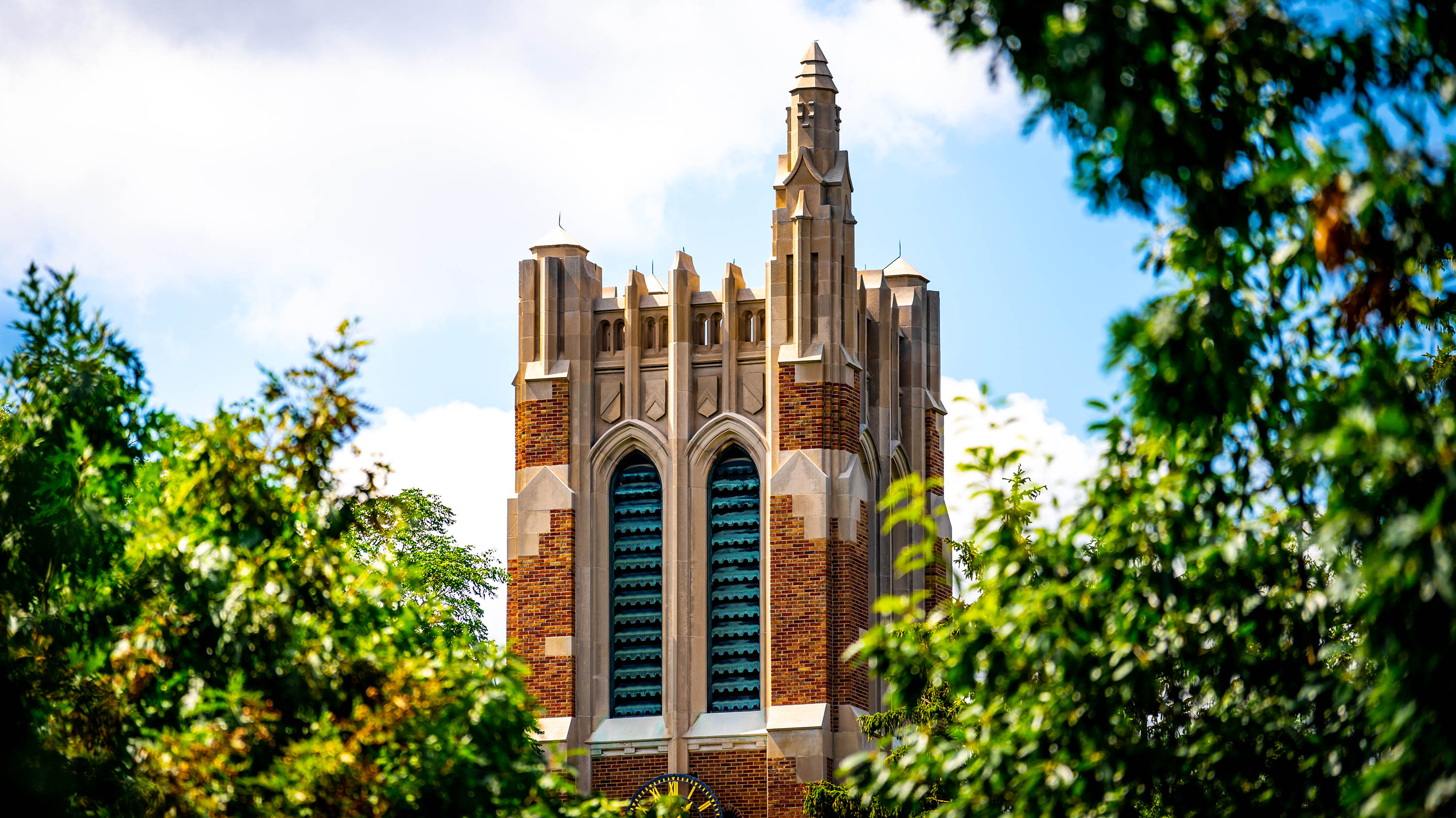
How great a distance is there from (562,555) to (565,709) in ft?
8.21

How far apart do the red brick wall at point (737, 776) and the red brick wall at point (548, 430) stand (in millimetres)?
5480

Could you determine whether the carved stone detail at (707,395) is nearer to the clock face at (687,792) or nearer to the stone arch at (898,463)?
the stone arch at (898,463)

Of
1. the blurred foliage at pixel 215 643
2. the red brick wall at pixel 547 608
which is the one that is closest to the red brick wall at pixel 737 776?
the red brick wall at pixel 547 608

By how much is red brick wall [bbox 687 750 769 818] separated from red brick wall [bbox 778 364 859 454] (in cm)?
488

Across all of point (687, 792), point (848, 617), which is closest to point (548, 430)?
point (848, 617)

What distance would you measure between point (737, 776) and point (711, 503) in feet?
14.7

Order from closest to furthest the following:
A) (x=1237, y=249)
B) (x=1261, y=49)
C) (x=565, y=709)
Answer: (x=1261, y=49) → (x=1237, y=249) → (x=565, y=709)

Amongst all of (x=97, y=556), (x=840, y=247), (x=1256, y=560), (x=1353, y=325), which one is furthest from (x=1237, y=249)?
(x=840, y=247)

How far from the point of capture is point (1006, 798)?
12.9 metres

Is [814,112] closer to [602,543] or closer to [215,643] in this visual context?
[602,543]

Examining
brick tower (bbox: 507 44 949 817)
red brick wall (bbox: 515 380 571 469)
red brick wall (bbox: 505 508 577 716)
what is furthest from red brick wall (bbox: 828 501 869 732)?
red brick wall (bbox: 515 380 571 469)

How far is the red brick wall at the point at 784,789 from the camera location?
31438 mm

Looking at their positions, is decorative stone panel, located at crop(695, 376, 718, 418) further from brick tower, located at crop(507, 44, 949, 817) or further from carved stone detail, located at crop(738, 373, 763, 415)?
carved stone detail, located at crop(738, 373, 763, 415)

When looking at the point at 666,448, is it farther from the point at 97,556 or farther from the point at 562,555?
the point at 97,556
